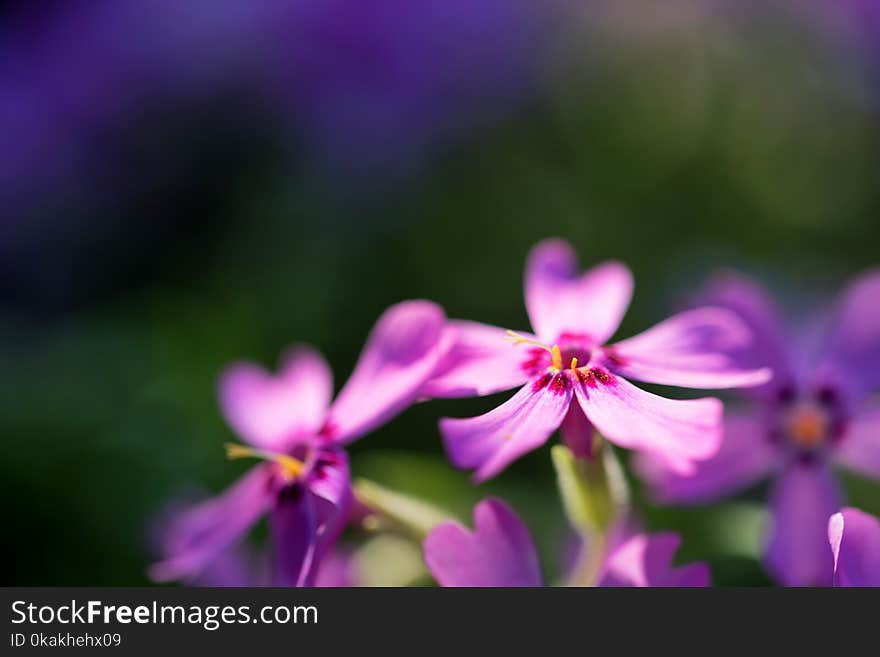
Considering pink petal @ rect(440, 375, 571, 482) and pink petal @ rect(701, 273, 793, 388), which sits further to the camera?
pink petal @ rect(701, 273, 793, 388)

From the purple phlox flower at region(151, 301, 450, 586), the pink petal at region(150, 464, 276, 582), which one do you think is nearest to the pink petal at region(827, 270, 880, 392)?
the purple phlox flower at region(151, 301, 450, 586)

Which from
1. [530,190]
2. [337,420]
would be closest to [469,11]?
[530,190]

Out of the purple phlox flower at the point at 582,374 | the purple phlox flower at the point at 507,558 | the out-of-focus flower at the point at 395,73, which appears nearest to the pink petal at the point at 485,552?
the purple phlox flower at the point at 507,558

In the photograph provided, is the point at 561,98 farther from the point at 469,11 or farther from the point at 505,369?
the point at 505,369

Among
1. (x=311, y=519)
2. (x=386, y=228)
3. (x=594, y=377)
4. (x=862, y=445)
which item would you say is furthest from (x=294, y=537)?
(x=386, y=228)

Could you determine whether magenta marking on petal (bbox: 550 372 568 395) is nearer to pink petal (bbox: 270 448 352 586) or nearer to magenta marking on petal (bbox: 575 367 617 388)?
magenta marking on petal (bbox: 575 367 617 388)
